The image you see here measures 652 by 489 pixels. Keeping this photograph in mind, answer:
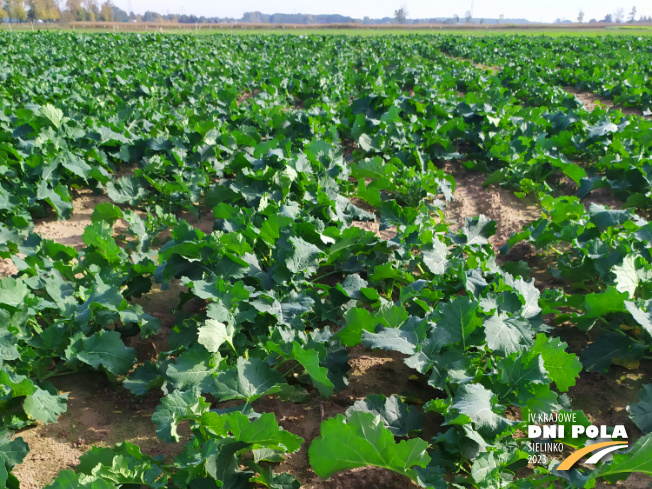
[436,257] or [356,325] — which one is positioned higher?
[436,257]

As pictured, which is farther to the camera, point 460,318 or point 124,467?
point 460,318

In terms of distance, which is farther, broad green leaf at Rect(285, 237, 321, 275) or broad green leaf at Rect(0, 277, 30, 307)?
broad green leaf at Rect(285, 237, 321, 275)

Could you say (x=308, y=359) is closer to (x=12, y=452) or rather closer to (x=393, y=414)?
(x=393, y=414)

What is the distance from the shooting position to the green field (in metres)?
2.18

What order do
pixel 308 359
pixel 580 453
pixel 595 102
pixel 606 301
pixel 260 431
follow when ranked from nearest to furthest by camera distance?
pixel 260 431 < pixel 580 453 < pixel 308 359 < pixel 606 301 < pixel 595 102

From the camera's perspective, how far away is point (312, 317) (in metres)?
3.39

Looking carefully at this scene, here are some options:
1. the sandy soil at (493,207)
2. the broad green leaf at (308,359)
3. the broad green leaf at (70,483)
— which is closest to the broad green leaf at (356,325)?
the broad green leaf at (308,359)

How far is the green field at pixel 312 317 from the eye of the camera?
86.0 inches

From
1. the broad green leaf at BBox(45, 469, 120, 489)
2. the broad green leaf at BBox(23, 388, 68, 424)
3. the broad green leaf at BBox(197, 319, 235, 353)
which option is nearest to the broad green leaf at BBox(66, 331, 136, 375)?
the broad green leaf at BBox(23, 388, 68, 424)

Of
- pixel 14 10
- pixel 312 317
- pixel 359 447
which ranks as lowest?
pixel 312 317

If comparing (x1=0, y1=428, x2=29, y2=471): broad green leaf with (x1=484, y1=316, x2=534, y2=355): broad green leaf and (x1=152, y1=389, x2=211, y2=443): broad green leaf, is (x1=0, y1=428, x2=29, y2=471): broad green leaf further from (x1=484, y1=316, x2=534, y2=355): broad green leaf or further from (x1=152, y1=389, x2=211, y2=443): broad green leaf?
(x1=484, y1=316, x2=534, y2=355): broad green leaf

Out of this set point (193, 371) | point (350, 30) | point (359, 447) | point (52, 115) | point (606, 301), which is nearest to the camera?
point (359, 447)

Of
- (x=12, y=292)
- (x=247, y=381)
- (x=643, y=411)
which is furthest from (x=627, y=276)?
(x=12, y=292)

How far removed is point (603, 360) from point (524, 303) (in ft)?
2.06
